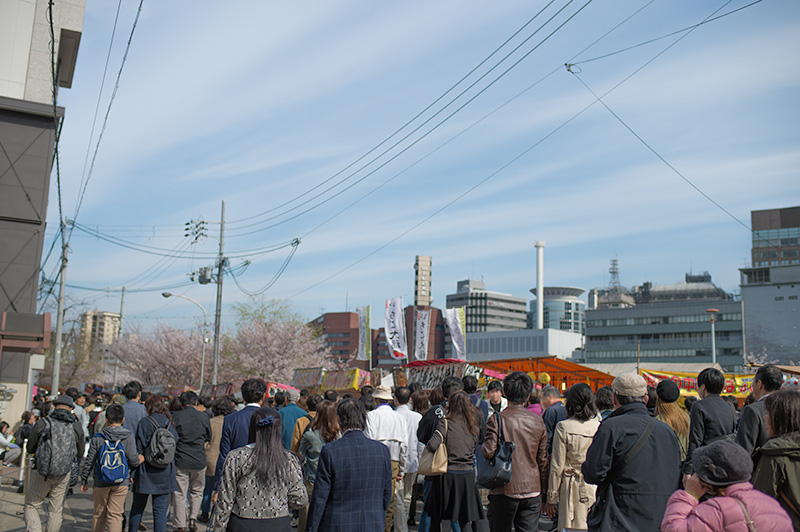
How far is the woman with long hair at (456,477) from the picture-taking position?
7.38m

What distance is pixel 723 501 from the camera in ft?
10.6

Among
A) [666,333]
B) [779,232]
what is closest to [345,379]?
[666,333]

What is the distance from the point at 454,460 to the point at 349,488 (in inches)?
88.0

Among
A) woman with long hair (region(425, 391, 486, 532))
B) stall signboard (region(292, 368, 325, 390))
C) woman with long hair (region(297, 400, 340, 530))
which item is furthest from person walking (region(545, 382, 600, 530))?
stall signboard (region(292, 368, 325, 390))

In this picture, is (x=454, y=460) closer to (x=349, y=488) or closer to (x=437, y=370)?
(x=349, y=488)

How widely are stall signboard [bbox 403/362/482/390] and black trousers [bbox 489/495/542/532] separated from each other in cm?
1339

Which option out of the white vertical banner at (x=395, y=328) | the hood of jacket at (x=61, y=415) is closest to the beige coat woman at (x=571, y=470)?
the hood of jacket at (x=61, y=415)

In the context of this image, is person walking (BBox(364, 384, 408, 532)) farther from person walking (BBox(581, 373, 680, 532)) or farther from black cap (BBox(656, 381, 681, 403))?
person walking (BBox(581, 373, 680, 532))

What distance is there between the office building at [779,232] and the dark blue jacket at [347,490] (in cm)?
14440

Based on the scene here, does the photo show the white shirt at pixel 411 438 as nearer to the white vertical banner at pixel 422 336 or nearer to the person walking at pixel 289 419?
the person walking at pixel 289 419

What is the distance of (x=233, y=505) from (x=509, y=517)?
2809mm

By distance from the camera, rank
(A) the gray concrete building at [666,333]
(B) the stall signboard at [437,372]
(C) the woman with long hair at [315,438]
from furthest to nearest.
Answer: (A) the gray concrete building at [666,333], (B) the stall signboard at [437,372], (C) the woman with long hair at [315,438]

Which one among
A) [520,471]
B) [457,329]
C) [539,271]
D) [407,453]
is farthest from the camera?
[539,271]

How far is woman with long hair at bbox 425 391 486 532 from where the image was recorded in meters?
7.38
